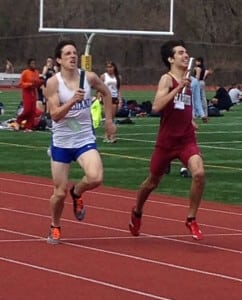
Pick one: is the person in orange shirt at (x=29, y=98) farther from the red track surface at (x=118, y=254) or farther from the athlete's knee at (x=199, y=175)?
A: the athlete's knee at (x=199, y=175)

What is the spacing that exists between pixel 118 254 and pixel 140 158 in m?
11.3

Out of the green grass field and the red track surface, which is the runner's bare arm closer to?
the red track surface

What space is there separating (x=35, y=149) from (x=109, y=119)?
490 inches

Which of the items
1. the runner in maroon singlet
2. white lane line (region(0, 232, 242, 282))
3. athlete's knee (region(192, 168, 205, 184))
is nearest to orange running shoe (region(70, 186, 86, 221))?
white lane line (region(0, 232, 242, 282))

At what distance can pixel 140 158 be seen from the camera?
2231 cm

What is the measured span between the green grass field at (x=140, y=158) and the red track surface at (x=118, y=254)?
2082 mm

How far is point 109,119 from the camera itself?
39.1 ft

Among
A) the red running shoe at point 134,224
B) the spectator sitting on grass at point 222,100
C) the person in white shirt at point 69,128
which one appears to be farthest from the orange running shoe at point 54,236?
the spectator sitting on grass at point 222,100

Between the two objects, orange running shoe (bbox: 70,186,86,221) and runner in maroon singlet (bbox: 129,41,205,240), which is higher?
runner in maroon singlet (bbox: 129,41,205,240)

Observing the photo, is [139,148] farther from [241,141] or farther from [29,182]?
[29,182]

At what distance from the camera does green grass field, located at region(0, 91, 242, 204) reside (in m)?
17.9

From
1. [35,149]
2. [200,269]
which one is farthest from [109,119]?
[35,149]

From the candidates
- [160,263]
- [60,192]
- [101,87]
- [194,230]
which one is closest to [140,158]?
[101,87]

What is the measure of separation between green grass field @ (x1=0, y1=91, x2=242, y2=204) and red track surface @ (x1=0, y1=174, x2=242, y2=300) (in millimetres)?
2082
